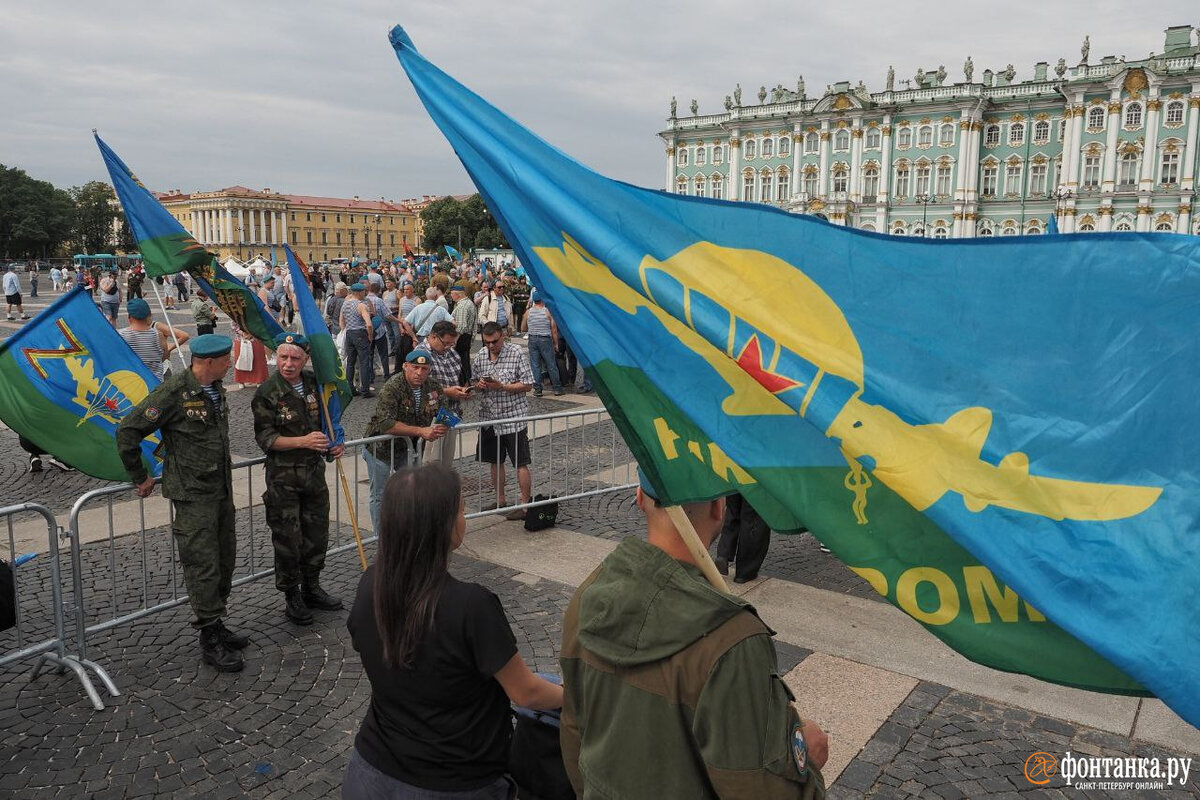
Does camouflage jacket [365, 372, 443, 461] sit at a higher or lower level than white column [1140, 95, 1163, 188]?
lower

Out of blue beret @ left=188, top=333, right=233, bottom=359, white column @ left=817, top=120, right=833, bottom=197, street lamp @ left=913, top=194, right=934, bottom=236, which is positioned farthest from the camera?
white column @ left=817, top=120, right=833, bottom=197

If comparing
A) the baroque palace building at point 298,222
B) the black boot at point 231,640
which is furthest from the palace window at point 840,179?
the black boot at point 231,640

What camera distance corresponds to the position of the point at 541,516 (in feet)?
23.9

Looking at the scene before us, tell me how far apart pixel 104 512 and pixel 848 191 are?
89826mm

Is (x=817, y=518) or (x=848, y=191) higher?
(x=848, y=191)

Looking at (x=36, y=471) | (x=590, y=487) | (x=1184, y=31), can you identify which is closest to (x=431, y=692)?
→ (x=590, y=487)

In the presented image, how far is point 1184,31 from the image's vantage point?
76688 millimetres

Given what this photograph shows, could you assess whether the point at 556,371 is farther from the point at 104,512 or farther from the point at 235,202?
the point at 235,202

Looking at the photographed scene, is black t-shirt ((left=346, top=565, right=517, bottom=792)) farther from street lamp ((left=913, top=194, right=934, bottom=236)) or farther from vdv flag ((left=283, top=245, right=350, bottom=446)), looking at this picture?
street lamp ((left=913, top=194, right=934, bottom=236))

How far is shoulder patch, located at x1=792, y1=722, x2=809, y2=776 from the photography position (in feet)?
5.27

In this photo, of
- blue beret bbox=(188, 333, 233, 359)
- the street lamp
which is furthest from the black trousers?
the street lamp

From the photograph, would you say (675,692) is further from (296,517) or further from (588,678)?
(296,517)

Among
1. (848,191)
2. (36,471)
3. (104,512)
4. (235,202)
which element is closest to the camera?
(104,512)

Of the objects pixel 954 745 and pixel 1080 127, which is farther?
pixel 1080 127
